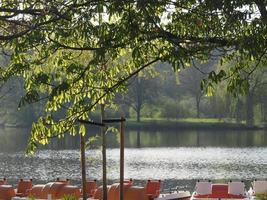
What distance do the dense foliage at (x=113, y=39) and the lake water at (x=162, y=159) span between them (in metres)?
12.6

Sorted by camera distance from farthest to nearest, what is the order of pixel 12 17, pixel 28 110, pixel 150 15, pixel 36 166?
1. pixel 28 110
2. pixel 36 166
3. pixel 12 17
4. pixel 150 15

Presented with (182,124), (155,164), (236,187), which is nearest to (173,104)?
(182,124)

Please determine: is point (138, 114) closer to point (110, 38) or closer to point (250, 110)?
point (250, 110)

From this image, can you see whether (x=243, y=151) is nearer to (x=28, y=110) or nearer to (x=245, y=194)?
(x=245, y=194)

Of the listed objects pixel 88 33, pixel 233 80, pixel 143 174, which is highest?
pixel 88 33

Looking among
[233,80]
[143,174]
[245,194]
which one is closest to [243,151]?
[143,174]

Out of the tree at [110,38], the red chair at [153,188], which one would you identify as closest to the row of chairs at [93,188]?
the red chair at [153,188]

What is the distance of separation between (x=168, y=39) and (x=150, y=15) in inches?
15.3

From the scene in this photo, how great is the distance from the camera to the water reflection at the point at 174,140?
177ft

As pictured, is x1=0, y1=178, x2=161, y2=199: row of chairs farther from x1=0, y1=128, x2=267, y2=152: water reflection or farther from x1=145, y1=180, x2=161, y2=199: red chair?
x1=0, y1=128, x2=267, y2=152: water reflection

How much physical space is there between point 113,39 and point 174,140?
51.3 meters

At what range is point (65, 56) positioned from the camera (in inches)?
377

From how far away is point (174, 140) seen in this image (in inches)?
2327

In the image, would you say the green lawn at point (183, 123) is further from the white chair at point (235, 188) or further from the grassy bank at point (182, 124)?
the white chair at point (235, 188)
